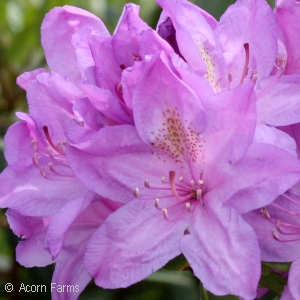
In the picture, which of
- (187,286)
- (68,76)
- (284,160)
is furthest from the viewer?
(187,286)

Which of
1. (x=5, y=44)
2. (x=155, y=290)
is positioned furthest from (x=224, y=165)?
(x=5, y=44)

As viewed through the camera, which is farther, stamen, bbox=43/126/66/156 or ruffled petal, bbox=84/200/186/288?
stamen, bbox=43/126/66/156

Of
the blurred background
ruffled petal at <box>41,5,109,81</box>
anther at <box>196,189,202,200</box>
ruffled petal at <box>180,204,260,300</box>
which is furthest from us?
the blurred background

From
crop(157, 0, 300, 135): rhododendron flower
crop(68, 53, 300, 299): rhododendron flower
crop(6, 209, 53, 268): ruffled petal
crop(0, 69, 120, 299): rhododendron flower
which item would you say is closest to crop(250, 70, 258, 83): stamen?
crop(157, 0, 300, 135): rhododendron flower

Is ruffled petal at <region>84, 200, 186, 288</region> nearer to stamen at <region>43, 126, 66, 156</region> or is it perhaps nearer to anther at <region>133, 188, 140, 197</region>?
anther at <region>133, 188, 140, 197</region>

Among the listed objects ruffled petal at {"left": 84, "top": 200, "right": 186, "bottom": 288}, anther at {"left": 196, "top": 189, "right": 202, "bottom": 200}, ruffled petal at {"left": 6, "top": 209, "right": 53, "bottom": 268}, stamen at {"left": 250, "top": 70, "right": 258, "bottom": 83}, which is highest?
stamen at {"left": 250, "top": 70, "right": 258, "bottom": 83}

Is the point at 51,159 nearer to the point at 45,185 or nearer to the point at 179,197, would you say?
the point at 45,185

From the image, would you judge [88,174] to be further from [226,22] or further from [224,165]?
[226,22]
